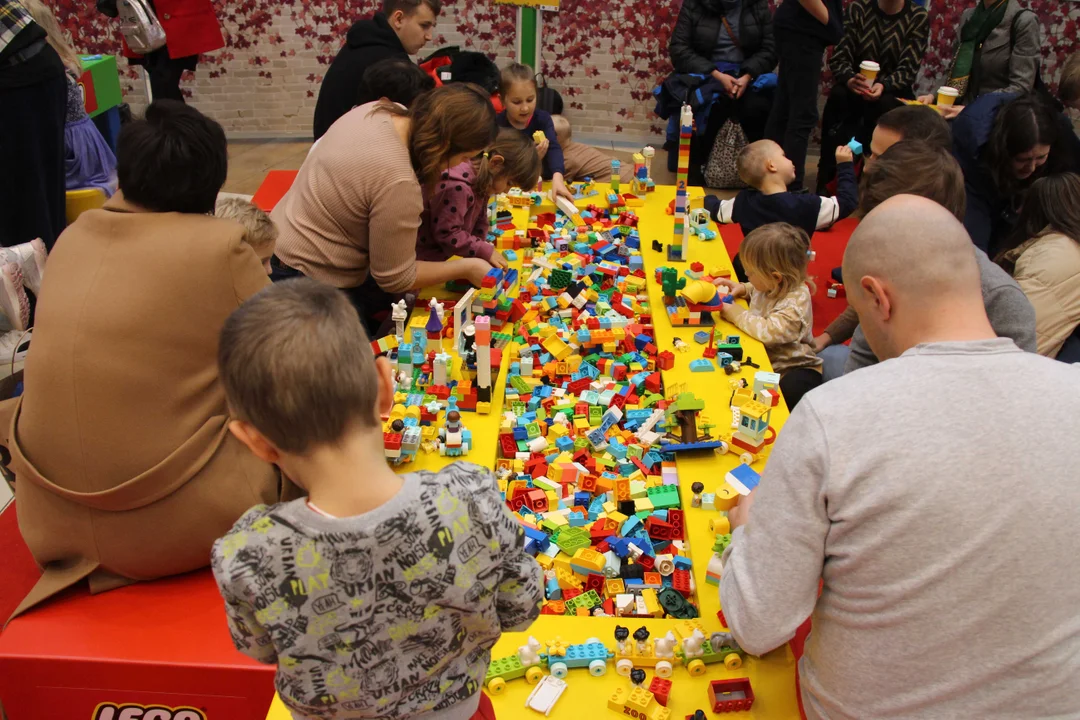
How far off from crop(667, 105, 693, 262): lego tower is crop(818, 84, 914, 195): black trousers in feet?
9.87

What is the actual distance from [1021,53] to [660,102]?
241 cm

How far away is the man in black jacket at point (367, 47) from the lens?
444cm

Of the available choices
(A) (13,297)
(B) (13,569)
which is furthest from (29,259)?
(B) (13,569)

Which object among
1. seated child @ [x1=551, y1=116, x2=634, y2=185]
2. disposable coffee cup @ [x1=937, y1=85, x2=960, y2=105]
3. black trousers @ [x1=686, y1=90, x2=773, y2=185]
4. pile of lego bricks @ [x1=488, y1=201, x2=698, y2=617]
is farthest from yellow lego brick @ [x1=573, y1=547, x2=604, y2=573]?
black trousers @ [x1=686, y1=90, x2=773, y2=185]

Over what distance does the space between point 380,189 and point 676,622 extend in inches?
70.0

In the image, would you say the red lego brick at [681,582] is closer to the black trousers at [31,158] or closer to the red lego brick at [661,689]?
the red lego brick at [661,689]

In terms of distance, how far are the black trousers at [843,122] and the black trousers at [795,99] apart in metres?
0.50

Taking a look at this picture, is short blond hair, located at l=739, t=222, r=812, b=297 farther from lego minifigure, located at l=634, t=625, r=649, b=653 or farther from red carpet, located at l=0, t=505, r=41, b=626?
red carpet, located at l=0, t=505, r=41, b=626

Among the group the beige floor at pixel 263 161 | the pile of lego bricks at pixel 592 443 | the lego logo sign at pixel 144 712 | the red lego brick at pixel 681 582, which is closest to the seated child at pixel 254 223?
the pile of lego bricks at pixel 592 443

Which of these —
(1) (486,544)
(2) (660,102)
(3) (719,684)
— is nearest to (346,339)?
(1) (486,544)

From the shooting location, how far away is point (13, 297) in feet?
11.5

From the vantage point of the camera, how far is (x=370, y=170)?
3016 millimetres

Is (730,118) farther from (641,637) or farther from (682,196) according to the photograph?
(641,637)

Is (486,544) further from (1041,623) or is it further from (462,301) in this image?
(462,301)
